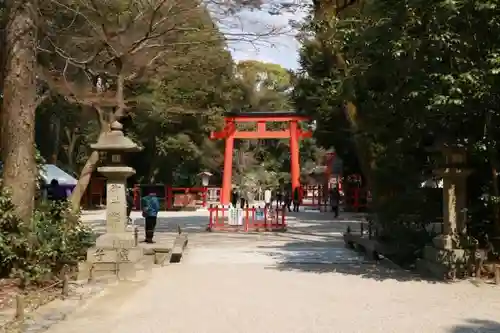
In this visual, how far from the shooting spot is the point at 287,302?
26.6 feet

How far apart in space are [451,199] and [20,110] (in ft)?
24.3

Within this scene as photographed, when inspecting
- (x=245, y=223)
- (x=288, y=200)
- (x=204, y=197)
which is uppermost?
(x=204, y=197)

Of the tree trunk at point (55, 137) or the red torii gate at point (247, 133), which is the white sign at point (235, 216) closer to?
the red torii gate at point (247, 133)

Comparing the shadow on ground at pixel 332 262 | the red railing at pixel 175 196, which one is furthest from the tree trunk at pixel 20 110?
the red railing at pixel 175 196

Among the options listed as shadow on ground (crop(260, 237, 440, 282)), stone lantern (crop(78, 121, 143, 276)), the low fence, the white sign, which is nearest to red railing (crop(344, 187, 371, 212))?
the white sign

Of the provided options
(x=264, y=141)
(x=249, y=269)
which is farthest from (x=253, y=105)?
(x=249, y=269)

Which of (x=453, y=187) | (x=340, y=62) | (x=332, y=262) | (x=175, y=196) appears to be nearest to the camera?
(x=453, y=187)

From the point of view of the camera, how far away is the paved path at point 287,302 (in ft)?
22.0

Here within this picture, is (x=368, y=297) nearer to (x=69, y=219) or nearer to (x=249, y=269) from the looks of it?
(x=249, y=269)

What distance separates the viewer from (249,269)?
1148 cm

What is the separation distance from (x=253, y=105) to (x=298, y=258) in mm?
38337

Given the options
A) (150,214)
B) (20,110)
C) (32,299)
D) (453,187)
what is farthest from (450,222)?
(150,214)

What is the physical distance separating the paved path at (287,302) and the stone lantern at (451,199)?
24.1 inches

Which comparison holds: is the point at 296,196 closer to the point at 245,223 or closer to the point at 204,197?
the point at 204,197
